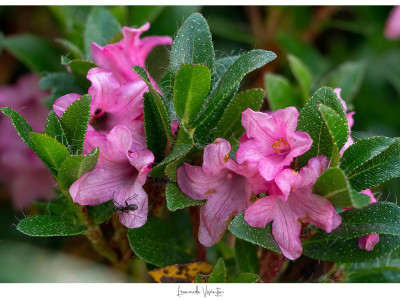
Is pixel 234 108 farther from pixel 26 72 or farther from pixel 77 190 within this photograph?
pixel 26 72

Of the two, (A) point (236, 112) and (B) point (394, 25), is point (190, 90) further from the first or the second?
(B) point (394, 25)

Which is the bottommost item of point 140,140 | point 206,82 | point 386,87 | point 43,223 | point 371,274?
point 386,87

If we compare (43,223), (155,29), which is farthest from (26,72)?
(43,223)

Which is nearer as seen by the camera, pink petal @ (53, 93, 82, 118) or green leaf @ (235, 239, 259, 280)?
pink petal @ (53, 93, 82, 118)

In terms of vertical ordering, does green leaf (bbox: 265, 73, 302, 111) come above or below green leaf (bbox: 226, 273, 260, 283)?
above

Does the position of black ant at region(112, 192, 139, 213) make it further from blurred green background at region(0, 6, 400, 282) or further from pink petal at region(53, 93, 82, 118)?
blurred green background at region(0, 6, 400, 282)

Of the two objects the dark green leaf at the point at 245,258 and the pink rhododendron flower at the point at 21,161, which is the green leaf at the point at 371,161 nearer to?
the dark green leaf at the point at 245,258

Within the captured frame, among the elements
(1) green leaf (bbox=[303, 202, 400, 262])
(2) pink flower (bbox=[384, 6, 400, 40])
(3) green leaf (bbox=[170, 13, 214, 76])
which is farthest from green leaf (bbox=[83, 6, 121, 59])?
(2) pink flower (bbox=[384, 6, 400, 40])

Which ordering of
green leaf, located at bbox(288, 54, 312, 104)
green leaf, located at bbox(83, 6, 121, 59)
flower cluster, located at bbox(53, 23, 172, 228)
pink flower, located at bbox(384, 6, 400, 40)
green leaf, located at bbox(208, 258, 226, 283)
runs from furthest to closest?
pink flower, located at bbox(384, 6, 400, 40) < green leaf, located at bbox(288, 54, 312, 104) < green leaf, located at bbox(83, 6, 121, 59) < green leaf, located at bbox(208, 258, 226, 283) < flower cluster, located at bbox(53, 23, 172, 228)
